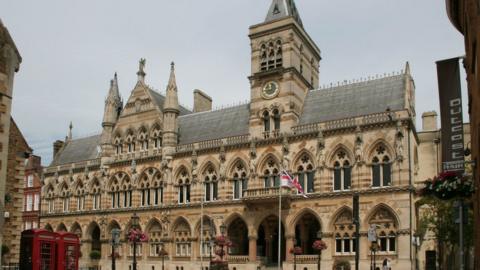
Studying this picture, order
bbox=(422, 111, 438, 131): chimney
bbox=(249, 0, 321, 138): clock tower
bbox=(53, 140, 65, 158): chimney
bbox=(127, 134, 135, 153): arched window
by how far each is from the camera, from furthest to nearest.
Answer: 1. bbox=(53, 140, 65, 158): chimney
2. bbox=(127, 134, 135, 153): arched window
3. bbox=(422, 111, 438, 131): chimney
4. bbox=(249, 0, 321, 138): clock tower

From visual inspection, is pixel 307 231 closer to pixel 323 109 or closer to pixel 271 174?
pixel 271 174

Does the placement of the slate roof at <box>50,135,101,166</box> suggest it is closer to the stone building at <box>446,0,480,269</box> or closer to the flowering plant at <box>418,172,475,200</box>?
the flowering plant at <box>418,172,475,200</box>

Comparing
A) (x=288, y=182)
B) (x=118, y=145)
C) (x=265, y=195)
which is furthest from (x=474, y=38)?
(x=118, y=145)

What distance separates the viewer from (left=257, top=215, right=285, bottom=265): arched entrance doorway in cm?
4797

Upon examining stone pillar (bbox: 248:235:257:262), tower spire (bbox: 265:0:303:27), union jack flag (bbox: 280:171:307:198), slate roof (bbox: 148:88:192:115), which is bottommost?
stone pillar (bbox: 248:235:257:262)

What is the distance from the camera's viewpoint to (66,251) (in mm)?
33188

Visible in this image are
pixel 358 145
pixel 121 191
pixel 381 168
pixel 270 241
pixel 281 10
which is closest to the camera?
pixel 381 168

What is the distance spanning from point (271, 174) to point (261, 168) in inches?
40.0

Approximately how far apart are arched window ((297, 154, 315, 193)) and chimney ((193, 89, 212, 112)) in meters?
18.6

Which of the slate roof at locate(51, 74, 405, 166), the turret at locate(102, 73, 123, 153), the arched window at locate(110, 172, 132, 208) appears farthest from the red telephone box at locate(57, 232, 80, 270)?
the turret at locate(102, 73, 123, 153)

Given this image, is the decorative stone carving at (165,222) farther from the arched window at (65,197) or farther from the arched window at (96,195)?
the arched window at (65,197)

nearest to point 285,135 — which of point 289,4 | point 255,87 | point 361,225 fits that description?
point 255,87

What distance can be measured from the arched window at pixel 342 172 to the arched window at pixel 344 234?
203cm

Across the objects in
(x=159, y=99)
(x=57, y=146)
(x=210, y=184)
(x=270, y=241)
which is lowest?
(x=270, y=241)
